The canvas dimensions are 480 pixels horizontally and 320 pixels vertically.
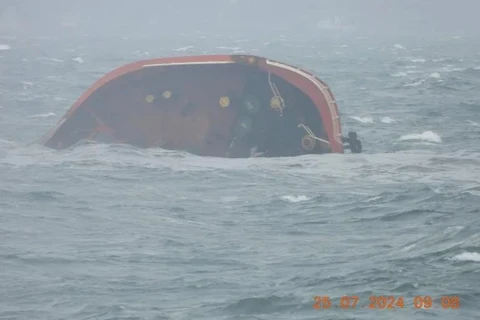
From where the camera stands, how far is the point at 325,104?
29.2m

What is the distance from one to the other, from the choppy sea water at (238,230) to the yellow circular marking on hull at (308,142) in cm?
68

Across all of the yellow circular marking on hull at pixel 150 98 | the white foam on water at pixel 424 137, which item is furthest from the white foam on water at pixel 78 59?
the yellow circular marking on hull at pixel 150 98

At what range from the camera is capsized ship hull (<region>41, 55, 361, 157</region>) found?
29.8 metres

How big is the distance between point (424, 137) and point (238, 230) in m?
15.6

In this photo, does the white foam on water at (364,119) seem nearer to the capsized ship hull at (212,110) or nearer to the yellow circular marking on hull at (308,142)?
the capsized ship hull at (212,110)

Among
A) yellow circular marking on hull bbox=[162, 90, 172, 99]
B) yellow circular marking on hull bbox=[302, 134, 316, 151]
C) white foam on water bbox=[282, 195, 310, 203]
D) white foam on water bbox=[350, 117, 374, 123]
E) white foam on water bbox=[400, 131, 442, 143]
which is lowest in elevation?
white foam on water bbox=[350, 117, 374, 123]

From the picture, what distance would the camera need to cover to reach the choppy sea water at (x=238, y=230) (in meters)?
16.4

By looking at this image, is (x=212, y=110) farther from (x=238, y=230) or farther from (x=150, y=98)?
(x=238, y=230)

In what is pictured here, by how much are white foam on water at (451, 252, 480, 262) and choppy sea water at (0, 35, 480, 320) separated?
0.03 meters

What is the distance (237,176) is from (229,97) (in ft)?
13.7

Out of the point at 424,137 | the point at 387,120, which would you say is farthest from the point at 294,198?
the point at 387,120
